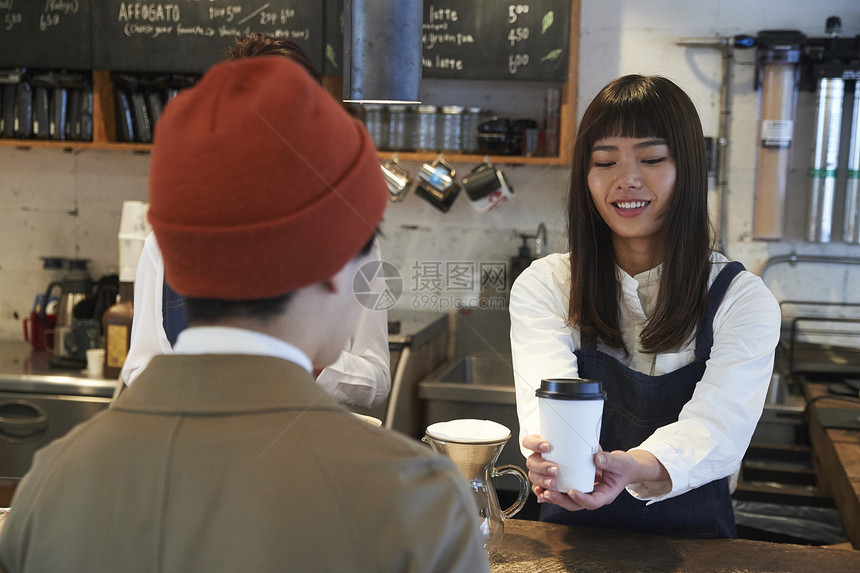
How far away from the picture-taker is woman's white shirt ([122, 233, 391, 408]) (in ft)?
4.73

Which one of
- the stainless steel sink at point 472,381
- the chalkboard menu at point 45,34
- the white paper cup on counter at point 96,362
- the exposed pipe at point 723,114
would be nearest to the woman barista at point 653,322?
the stainless steel sink at point 472,381

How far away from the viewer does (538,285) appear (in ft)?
5.01

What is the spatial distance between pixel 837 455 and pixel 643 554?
107 centimetres

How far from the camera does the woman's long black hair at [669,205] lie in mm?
1386

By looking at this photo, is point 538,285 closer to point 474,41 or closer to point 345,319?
point 345,319

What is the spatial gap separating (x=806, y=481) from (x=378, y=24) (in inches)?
79.9

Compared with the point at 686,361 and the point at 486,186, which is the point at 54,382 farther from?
the point at 686,361

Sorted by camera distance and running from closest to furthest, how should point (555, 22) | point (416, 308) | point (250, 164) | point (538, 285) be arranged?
1. point (250, 164)
2. point (538, 285)
3. point (555, 22)
4. point (416, 308)

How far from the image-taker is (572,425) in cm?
104

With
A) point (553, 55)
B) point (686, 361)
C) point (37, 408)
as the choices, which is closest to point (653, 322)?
point (686, 361)

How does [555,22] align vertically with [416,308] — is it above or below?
above

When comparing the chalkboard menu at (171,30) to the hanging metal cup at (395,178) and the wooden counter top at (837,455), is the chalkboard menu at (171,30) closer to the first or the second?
the hanging metal cup at (395,178)

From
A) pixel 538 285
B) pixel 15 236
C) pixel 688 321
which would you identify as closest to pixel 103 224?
pixel 15 236

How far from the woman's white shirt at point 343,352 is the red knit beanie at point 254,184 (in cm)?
88
